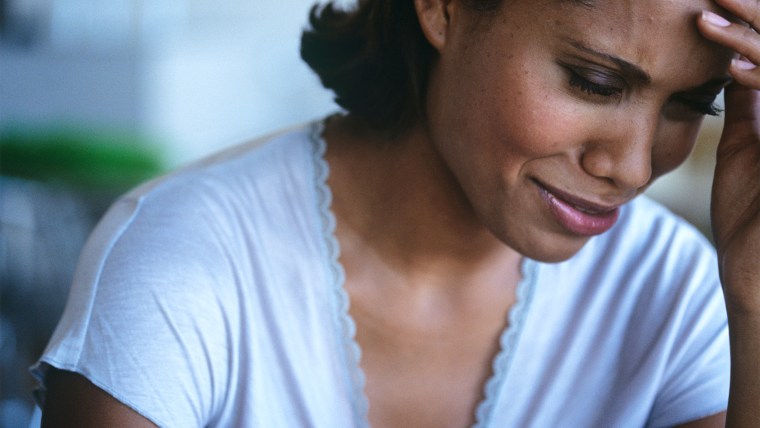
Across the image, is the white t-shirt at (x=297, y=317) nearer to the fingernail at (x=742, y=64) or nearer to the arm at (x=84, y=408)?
the arm at (x=84, y=408)

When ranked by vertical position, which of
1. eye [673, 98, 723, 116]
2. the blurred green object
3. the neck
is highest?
eye [673, 98, 723, 116]

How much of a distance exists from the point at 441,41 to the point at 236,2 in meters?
6.75

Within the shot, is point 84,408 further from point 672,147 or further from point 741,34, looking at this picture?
point 741,34

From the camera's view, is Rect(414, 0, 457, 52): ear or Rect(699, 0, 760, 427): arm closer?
Rect(699, 0, 760, 427): arm

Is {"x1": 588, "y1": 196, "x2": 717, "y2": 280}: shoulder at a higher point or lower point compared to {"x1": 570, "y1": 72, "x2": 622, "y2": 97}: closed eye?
lower

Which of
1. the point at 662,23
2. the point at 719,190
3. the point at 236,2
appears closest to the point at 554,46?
the point at 662,23

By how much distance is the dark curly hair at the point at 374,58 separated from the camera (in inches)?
67.2

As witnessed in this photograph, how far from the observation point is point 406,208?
5.79ft

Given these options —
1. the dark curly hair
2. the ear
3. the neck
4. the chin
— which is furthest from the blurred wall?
the chin

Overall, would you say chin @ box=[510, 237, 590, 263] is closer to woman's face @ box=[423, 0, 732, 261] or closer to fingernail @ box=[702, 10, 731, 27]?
woman's face @ box=[423, 0, 732, 261]

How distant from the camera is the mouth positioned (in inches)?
57.9

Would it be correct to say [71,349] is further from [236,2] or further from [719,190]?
[236,2]

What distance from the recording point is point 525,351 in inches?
70.1

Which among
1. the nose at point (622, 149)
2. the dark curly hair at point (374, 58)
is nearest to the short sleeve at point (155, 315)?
the dark curly hair at point (374, 58)
